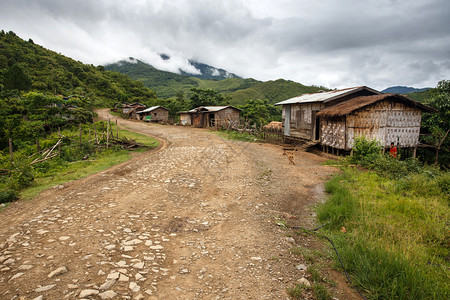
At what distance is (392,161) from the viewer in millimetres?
10352

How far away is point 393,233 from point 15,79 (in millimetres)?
49974

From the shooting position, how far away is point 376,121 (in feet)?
48.5

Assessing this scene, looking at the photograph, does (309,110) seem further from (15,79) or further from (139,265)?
(15,79)

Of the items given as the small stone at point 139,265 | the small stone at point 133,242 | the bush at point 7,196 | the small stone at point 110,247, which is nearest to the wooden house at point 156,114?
the bush at point 7,196

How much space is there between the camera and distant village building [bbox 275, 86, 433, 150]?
14.5 m

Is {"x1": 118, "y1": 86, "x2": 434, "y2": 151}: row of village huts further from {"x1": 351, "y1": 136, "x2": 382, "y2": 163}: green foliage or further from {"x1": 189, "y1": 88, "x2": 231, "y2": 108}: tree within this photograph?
{"x1": 189, "y1": 88, "x2": 231, "y2": 108}: tree

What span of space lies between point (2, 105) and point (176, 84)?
12065cm

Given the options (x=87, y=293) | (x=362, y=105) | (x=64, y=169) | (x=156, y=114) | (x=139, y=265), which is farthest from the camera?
(x=156, y=114)

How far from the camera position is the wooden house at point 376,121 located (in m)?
14.4

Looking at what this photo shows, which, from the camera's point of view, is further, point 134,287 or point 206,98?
point 206,98

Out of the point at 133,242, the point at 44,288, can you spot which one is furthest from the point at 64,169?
the point at 44,288

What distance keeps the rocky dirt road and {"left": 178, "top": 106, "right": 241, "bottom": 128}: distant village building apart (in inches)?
901

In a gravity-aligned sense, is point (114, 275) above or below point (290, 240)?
above

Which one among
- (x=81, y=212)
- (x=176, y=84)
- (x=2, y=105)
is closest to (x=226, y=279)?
(x=81, y=212)
